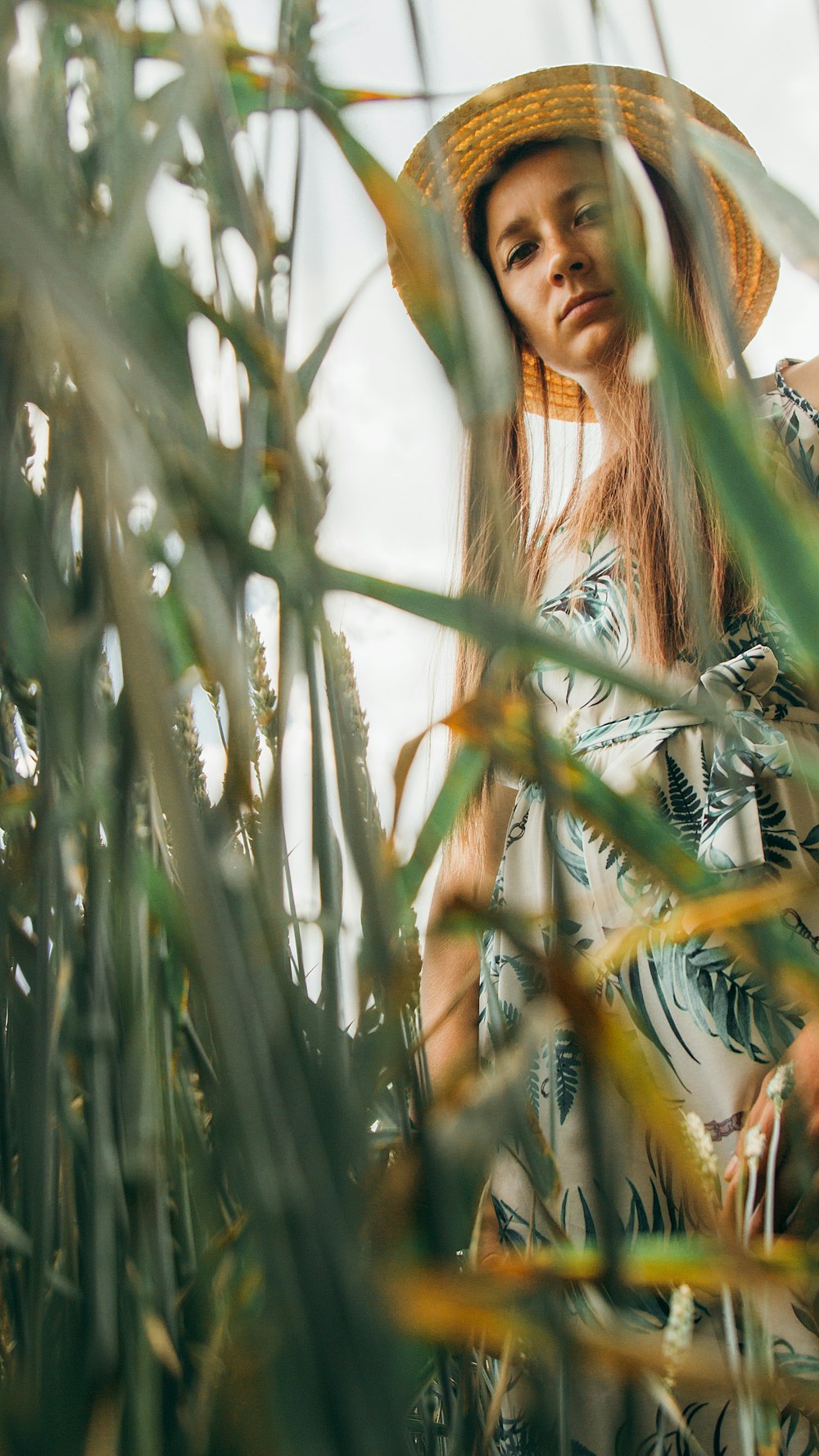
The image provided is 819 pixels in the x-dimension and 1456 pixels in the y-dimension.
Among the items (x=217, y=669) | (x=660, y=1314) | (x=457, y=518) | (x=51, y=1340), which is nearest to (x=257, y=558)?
(x=217, y=669)

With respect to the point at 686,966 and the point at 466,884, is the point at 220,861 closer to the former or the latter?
the point at 686,966

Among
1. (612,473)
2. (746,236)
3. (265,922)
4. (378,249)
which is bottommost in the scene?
(265,922)

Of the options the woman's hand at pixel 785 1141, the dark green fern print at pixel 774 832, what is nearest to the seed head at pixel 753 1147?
the woman's hand at pixel 785 1141

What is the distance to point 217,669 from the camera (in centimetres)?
11

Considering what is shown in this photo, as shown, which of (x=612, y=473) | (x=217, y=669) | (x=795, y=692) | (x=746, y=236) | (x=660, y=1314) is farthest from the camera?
(x=746, y=236)

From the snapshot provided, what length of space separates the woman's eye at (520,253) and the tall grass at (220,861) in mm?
752

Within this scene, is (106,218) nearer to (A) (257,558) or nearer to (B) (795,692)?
(A) (257,558)

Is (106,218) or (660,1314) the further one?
(660,1314)

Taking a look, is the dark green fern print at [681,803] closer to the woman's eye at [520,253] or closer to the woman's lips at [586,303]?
the woman's lips at [586,303]

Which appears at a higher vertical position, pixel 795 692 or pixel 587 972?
pixel 795 692

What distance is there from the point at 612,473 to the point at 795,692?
296 mm

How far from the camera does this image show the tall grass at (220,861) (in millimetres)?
96

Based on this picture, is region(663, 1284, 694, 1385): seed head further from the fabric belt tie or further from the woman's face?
the woman's face

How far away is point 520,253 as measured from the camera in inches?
34.0
